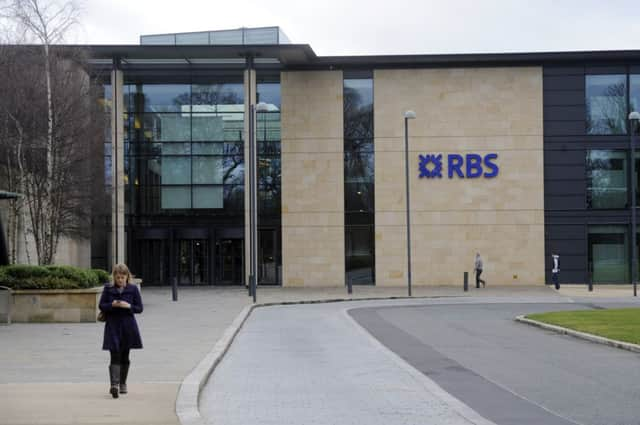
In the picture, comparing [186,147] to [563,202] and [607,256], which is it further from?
[607,256]

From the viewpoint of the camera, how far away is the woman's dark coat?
35.9 ft

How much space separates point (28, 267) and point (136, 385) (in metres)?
13.6

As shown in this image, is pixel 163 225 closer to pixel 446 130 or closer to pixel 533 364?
pixel 446 130

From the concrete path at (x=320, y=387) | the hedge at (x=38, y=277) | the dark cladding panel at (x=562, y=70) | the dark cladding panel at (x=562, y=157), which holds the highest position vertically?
the dark cladding panel at (x=562, y=70)

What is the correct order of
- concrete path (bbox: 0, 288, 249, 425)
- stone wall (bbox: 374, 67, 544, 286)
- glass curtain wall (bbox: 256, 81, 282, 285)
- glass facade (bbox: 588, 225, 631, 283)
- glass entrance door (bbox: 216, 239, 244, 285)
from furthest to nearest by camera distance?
glass entrance door (bbox: 216, 239, 244, 285) < glass curtain wall (bbox: 256, 81, 282, 285) < glass facade (bbox: 588, 225, 631, 283) < stone wall (bbox: 374, 67, 544, 286) < concrete path (bbox: 0, 288, 249, 425)

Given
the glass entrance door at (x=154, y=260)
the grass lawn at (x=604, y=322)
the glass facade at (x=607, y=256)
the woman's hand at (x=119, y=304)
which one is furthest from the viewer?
the glass entrance door at (x=154, y=260)

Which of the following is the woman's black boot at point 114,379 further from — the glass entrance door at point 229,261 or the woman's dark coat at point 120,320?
the glass entrance door at point 229,261

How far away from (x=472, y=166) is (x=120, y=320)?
118 feet

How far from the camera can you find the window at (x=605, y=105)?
45656 mm

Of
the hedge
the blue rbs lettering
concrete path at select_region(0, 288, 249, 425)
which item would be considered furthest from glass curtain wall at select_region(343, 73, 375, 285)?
the hedge

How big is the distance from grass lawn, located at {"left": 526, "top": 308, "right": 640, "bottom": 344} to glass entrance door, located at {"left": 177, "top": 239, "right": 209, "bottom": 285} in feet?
80.0

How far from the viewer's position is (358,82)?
46.0 metres

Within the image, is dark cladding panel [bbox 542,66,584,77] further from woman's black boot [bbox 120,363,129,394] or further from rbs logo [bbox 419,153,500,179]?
woman's black boot [bbox 120,363,129,394]

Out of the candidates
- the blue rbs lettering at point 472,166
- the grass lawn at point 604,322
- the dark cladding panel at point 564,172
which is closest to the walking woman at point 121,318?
the grass lawn at point 604,322
